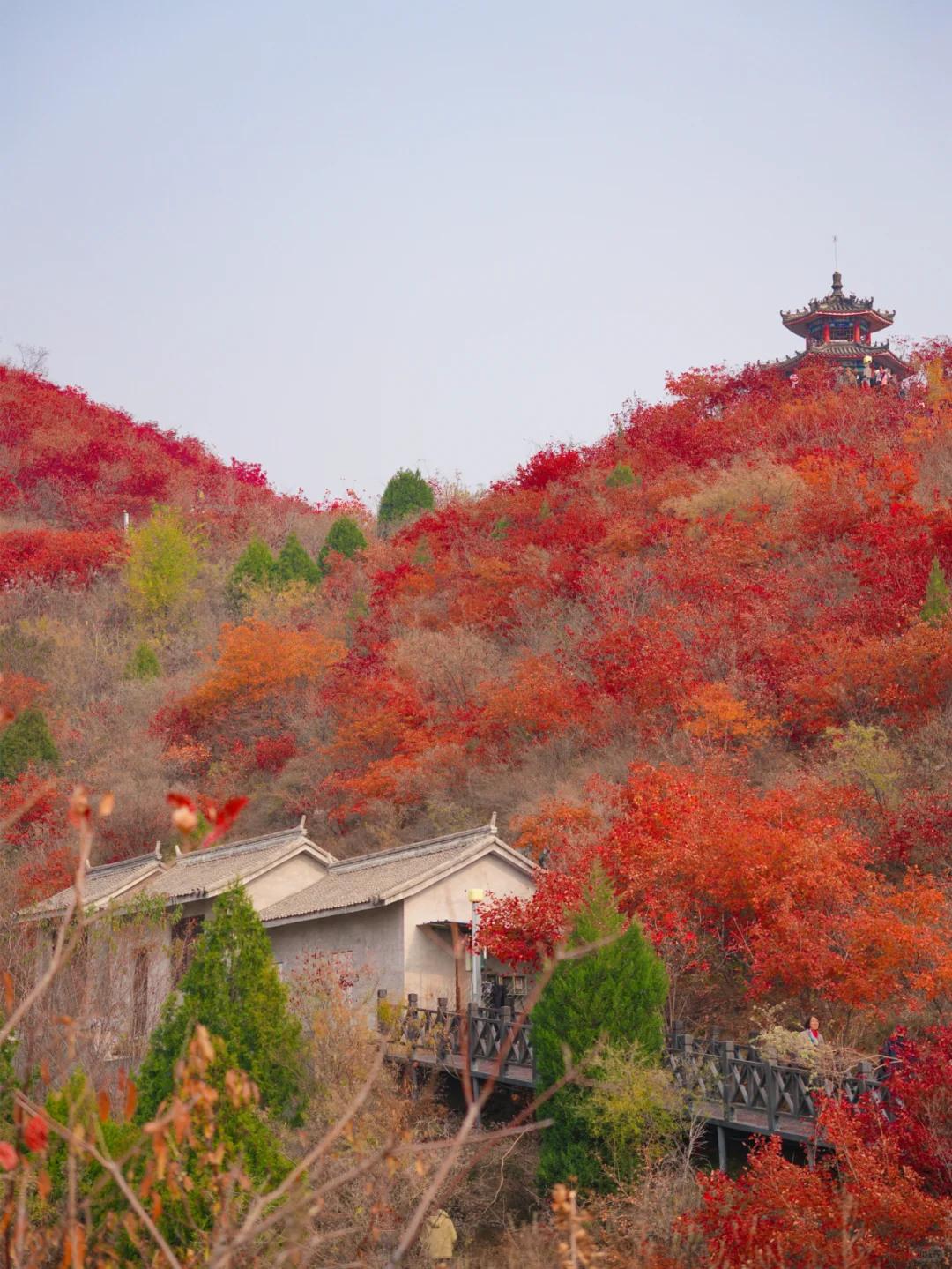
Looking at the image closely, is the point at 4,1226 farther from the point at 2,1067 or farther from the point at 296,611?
the point at 296,611

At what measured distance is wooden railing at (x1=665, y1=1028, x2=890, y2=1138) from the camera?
1372 centimetres

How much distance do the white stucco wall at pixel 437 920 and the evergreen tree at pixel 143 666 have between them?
21.9 meters

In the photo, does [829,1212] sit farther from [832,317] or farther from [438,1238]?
[832,317]

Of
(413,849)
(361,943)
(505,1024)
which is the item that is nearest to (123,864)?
(413,849)

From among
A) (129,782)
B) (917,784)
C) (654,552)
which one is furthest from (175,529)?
(917,784)

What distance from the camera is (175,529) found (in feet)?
160

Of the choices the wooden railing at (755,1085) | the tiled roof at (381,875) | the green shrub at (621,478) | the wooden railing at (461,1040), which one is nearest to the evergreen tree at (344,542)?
the green shrub at (621,478)

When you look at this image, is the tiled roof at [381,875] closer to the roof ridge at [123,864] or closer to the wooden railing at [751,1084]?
the wooden railing at [751,1084]

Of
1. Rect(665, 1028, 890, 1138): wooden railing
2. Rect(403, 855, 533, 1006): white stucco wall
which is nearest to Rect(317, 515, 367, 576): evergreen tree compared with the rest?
Rect(403, 855, 533, 1006): white stucco wall

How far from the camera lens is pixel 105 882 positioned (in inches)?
1060

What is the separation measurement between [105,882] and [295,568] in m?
20.7

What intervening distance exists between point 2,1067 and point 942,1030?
10.0 m

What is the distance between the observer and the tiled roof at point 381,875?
20.8m

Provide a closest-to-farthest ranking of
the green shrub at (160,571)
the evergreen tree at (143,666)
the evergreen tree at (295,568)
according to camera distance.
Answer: the evergreen tree at (143,666), the evergreen tree at (295,568), the green shrub at (160,571)
